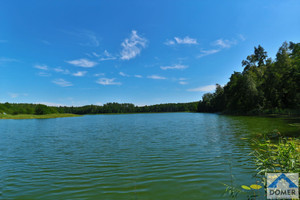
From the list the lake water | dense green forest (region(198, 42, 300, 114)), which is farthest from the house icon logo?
dense green forest (region(198, 42, 300, 114))

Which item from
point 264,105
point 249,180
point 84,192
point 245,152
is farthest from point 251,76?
point 84,192

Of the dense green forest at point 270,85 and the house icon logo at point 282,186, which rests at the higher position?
the dense green forest at point 270,85

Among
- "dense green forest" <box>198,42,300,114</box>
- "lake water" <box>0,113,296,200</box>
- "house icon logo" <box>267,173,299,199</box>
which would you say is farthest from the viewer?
"dense green forest" <box>198,42,300,114</box>

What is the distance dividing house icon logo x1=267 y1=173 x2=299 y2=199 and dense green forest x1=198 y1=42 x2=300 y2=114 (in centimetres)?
5208

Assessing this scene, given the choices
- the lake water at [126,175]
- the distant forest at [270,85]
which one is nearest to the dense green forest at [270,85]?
the distant forest at [270,85]

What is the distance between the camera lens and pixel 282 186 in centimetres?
557

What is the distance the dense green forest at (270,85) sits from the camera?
52969 millimetres

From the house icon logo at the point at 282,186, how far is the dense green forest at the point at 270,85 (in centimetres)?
5208

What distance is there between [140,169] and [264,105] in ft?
253

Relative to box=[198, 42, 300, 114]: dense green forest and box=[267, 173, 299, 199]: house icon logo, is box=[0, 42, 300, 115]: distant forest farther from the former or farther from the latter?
box=[267, 173, 299, 199]: house icon logo

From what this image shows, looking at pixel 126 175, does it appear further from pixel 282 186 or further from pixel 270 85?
pixel 270 85

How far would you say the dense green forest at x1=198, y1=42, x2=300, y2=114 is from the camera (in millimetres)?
52969

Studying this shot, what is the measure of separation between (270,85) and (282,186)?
2993 inches

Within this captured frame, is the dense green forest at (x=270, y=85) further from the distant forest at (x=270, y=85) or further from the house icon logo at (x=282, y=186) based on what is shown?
the house icon logo at (x=282, y=186)
